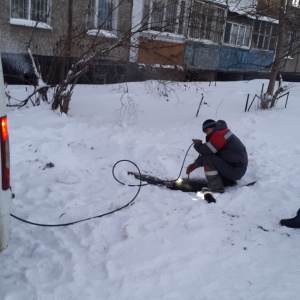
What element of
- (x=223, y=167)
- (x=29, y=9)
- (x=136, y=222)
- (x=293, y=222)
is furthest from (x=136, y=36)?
(x=29, y=9)

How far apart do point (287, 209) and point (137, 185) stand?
70.4 inches

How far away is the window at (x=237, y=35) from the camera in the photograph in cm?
2089

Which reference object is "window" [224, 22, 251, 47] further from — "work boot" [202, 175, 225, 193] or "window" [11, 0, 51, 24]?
"work boot" [202, 175, 225, 193]

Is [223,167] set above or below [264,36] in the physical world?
below

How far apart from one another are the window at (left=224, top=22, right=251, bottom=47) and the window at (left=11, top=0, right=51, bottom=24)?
1190cm

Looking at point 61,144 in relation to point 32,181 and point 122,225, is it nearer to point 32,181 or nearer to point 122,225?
point 32,181

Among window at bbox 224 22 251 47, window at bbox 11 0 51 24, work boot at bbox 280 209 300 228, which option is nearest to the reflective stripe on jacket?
work boot at bbox 280 209 300 228

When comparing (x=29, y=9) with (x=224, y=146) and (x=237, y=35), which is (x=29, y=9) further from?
(x=237, y=35)

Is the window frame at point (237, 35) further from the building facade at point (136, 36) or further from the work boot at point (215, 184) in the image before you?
the work boot at point (215, 184)

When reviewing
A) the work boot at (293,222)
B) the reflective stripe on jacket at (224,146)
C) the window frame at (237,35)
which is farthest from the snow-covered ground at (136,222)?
the window frame at (237,35)

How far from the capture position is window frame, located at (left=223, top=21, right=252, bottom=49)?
20828 mm

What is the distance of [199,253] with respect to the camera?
3.05 metres

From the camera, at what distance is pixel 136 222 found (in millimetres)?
3521

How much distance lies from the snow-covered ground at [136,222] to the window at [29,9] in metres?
6.51
